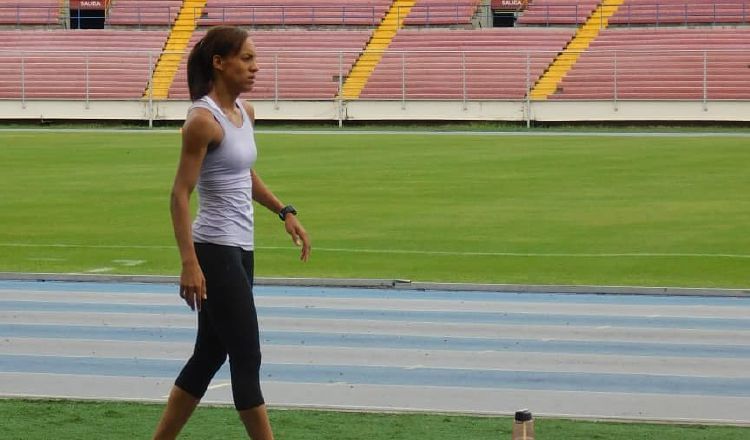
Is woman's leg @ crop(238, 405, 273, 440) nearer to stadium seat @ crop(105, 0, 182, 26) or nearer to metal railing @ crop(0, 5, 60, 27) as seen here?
stadium seat @ crop(105, 0, 182, 26)

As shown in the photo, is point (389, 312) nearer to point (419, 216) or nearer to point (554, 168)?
point (419, 216)

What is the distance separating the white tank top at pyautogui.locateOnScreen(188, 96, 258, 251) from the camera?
609 cm

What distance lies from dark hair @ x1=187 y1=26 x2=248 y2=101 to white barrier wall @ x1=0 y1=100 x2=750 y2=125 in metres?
35.7

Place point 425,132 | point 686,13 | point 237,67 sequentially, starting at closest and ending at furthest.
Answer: point 237,67
point 425,132
point 686,13

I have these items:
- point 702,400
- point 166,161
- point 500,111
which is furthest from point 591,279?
point 500,111

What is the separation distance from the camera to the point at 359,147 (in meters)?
33.1

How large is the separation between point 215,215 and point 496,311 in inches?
230

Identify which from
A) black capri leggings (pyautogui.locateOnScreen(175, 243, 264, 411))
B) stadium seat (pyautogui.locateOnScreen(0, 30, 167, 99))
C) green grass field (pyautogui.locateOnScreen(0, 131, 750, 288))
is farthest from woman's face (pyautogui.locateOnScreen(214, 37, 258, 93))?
stadium seat (pyautogui.locateOnScreen(0, 30, 167, 99))

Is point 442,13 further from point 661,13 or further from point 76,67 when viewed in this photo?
point 76,67

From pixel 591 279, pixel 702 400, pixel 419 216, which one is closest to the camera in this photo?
pixel 702 400

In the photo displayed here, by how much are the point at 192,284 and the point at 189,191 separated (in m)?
0.38

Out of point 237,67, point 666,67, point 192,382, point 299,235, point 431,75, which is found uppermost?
point 666,67

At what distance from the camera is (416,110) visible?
43656 mm

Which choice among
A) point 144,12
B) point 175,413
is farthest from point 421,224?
point 144,12
